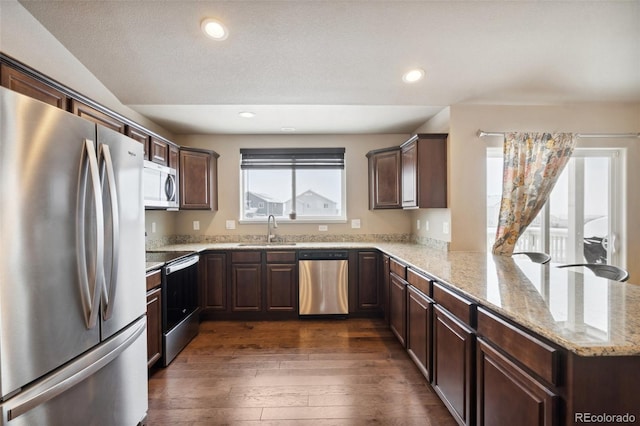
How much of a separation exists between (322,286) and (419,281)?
1475 mm

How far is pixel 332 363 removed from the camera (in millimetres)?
2426

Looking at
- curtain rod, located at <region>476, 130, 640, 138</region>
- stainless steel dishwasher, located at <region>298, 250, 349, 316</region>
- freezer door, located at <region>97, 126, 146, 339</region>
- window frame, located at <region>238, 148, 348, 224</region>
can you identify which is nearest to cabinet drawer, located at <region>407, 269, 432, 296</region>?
stainless steel dishwasher, located at <region>298, 250, 349, 316</region>

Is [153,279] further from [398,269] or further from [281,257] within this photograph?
[398,269]

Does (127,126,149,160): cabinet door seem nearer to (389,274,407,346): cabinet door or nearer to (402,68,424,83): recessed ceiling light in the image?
(402,68,424,83): recessed ceiling light

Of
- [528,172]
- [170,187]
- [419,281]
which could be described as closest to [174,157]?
[170,187]

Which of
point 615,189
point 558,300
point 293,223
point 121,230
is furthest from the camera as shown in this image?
point 293,223

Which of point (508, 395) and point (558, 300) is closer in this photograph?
point (508, 395)

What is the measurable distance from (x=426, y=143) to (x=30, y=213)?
9.97 feet

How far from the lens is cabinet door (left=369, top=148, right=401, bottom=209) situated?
3.52 metres

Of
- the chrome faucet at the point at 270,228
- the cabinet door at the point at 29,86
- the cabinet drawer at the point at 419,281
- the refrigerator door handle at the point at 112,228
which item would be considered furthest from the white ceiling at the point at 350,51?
the cabinet drawer at the point at 419,281

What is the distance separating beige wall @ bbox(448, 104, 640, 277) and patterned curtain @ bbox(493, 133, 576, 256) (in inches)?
8.0

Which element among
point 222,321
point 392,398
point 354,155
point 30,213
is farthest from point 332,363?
point 354,155

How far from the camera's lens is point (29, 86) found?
154 cm

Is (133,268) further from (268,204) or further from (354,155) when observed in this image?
(354,155)
